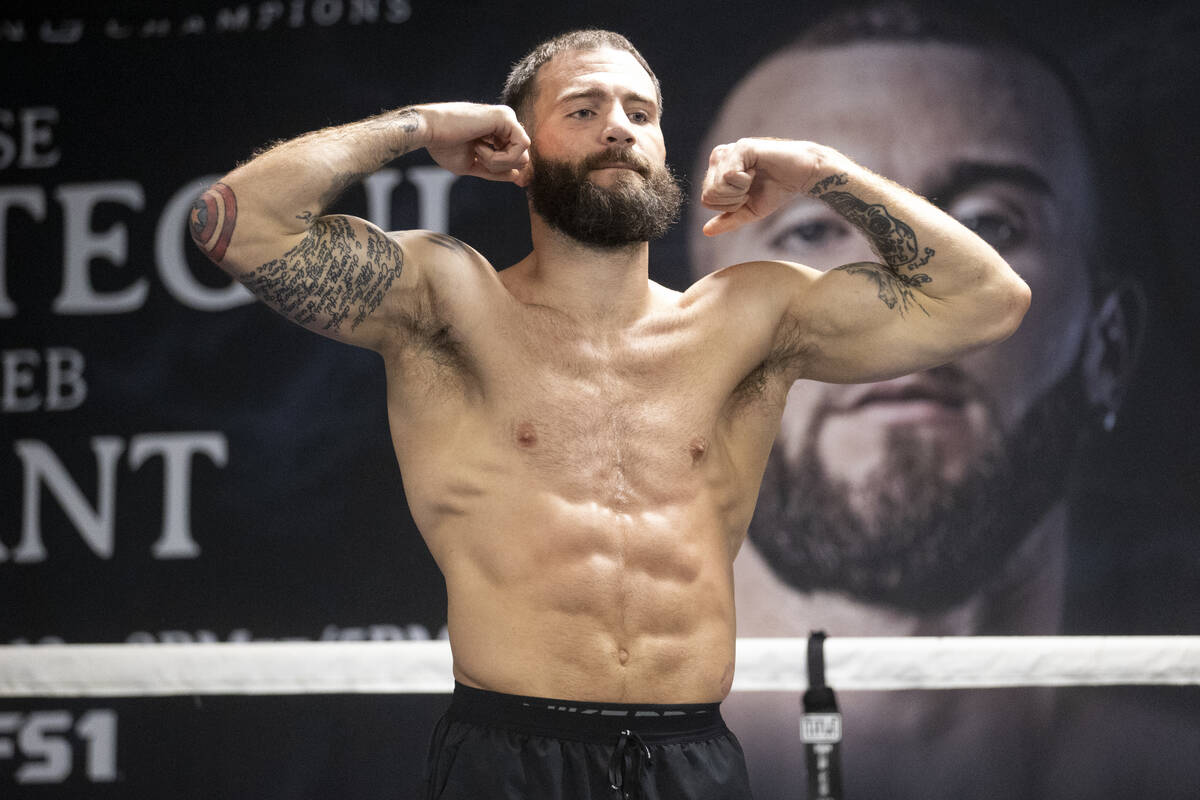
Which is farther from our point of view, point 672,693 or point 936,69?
point 936,69

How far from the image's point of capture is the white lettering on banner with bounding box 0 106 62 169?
3199 mm

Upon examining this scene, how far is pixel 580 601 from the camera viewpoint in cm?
172

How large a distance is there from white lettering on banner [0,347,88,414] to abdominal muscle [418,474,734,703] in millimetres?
1772

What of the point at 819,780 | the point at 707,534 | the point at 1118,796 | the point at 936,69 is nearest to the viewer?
the point at 707,534

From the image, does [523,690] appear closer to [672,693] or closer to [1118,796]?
[672,693]

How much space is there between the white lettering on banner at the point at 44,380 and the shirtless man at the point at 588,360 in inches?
64.6

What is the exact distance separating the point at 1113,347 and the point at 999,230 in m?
0.39

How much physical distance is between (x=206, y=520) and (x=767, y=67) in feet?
6.02

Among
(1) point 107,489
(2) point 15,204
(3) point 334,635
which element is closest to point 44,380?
(1) point 107,489

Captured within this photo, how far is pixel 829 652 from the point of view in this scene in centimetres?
245

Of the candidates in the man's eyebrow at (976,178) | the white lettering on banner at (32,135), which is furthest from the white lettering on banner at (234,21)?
the man's eyebrow at (976,178)

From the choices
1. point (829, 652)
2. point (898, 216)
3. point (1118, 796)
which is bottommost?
point (1118, 796)

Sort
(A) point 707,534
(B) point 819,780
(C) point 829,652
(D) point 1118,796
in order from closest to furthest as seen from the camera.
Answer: (A) point 707,534 → (B) point 819,780 → (C) point 829,652 → (D) point 1118,796

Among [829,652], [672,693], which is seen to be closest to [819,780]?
[829,652]
